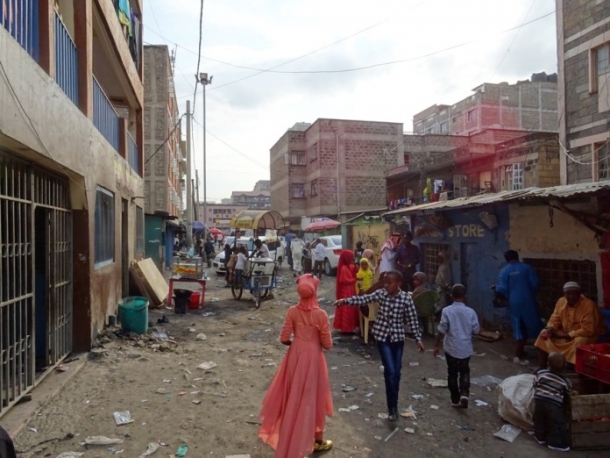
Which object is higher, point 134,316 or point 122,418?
point 134,316

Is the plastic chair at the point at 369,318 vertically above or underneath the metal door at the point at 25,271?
underneath

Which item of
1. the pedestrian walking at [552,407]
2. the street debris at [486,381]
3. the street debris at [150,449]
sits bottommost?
the street debris at [486,381]

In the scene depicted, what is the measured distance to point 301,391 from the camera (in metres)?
3.81

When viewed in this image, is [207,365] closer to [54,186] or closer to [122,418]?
[122,418]

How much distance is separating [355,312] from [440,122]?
141ft

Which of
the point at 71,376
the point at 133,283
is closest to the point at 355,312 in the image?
the point at 71,376

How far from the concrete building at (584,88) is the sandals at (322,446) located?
1342 centimetres

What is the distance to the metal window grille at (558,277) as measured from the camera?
6.96 meters

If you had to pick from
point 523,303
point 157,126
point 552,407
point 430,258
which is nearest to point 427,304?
point 523,303

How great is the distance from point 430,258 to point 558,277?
4.28 meters

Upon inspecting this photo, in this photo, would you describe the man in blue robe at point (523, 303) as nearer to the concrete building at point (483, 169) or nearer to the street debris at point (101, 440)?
the street debris at point (101, 440)

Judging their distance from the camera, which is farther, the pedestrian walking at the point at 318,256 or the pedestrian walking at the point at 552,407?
the pedestrian walking at the point at 318,256

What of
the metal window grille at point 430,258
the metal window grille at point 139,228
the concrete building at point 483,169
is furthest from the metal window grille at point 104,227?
the concrete building at point 483,169

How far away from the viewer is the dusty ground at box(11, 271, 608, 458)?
4145 mm
